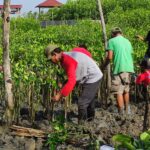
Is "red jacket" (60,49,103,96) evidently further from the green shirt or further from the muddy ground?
the green shirt

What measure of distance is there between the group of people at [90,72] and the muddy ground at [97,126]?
23 centimetres

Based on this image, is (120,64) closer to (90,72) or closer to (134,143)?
(90,72)

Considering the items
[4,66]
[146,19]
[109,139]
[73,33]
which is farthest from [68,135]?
[146,19]

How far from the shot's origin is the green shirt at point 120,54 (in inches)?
315

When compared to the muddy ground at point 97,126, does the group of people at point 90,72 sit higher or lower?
higher

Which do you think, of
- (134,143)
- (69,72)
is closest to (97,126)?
(69,72)

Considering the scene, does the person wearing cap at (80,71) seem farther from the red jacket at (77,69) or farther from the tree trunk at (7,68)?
the tree trunk at (7,68)

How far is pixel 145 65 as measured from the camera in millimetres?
7777

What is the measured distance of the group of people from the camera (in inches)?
230

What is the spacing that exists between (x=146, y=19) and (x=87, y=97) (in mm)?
22506

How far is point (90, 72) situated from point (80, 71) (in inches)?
7.2

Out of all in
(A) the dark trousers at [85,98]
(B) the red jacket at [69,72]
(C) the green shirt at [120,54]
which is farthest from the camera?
(C) the green shirt at [120,54]

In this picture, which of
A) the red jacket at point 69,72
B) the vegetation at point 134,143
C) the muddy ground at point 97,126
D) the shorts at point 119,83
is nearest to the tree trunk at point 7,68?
the muddy ground at point 97,126

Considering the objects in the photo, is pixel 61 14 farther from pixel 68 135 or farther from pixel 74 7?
pixel 68 135
